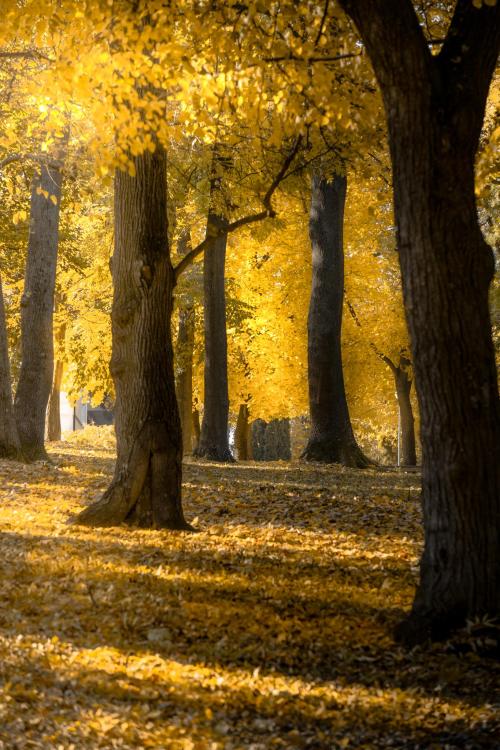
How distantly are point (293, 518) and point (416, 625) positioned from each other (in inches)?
184

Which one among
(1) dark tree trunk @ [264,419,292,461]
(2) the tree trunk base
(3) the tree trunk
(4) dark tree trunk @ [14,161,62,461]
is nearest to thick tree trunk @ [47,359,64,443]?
(1) dark tree trunk @ [264,419,292,461]

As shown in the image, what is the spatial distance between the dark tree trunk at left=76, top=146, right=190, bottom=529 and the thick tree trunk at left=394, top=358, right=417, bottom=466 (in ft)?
62.5

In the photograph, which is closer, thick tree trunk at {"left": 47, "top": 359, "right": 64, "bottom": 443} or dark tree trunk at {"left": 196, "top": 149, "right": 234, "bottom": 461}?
dark tree trunk at {"left": 196, "top": 149, "right": 234, "bottom": 461}

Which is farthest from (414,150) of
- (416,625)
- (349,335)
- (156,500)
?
(349,335)

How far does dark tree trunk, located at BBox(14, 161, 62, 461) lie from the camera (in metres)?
16.8

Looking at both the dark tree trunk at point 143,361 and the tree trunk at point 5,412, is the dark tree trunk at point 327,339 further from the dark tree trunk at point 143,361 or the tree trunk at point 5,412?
the dark tree trunk at point 143,361

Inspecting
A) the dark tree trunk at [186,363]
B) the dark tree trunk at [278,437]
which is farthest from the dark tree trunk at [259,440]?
the dark tree trunk at [186,363]

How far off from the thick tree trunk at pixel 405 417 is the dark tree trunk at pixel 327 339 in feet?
29.1

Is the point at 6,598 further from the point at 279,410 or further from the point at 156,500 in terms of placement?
the point at 279,410

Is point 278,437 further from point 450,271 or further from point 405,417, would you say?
point 450,271

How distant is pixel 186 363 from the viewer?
2469 centimetres

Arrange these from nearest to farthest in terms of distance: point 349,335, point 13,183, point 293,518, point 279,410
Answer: point 293,518 → point 13,183 → point 349,335 → point 279,410

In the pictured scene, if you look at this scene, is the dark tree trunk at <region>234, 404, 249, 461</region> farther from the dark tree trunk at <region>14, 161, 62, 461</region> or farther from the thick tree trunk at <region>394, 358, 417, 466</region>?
the dark tree trunk at <region>14, 161, 62, 461</region>

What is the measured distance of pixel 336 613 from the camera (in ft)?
20.9
